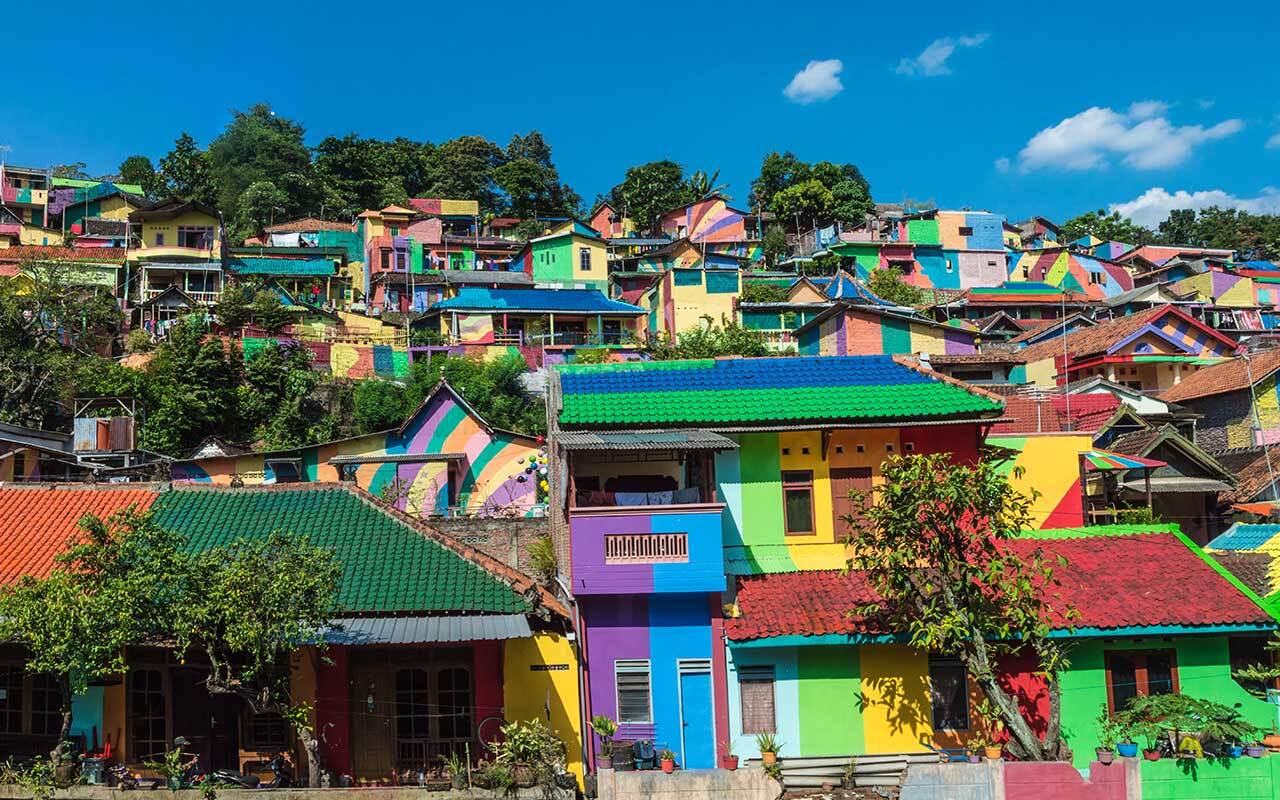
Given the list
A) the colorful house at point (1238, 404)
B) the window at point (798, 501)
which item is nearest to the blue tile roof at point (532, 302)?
the colorful house at point (1238, 404)

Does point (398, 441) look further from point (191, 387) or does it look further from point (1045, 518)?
point (1045, 518)

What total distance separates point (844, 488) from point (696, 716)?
459cm

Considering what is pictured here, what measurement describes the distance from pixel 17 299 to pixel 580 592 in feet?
112

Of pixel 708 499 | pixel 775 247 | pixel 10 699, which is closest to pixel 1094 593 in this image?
pixel 708 499

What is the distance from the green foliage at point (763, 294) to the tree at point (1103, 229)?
3821cm

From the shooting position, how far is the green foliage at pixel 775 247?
71.4m

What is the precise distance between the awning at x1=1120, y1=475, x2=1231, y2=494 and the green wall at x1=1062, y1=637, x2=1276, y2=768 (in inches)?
313

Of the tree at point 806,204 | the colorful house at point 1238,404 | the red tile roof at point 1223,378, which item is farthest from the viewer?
the tree at point 806,204

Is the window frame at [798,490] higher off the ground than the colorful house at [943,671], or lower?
higher

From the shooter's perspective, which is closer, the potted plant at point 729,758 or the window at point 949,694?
the potted plant at point 729,758

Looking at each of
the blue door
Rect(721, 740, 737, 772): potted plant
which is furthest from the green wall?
the blue door

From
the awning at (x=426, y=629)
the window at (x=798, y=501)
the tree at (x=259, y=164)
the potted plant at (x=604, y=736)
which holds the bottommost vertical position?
the potted plant at (x=604, y=736)

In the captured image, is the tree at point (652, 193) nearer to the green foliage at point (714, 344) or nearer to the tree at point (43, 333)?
the green foliage at point (714, 344)

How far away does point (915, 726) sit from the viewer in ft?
54.1
